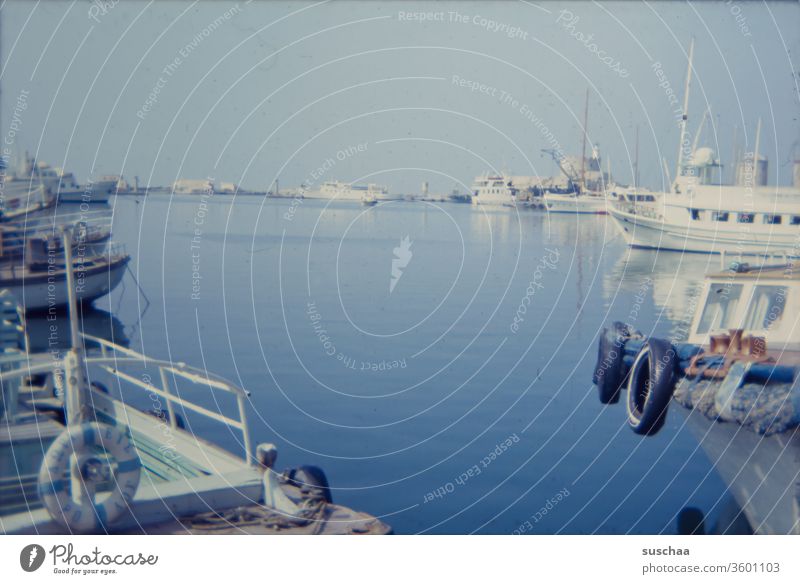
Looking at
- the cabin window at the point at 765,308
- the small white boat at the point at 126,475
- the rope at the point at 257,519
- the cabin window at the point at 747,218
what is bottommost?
the rope at the point at 257,519

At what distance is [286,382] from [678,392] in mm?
3929

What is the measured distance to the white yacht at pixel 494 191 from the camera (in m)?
7.60

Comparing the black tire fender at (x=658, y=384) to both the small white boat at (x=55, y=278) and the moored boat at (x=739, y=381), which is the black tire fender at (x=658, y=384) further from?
the small white boat at (x=55, y=278)

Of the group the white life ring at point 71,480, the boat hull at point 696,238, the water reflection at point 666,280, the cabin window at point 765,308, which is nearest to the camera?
the white life ring at point 71,480

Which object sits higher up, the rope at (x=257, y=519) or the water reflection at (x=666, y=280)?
the water reflection at (x=666, y=280)

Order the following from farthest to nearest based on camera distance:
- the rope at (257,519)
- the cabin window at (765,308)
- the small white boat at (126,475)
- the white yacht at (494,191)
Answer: the white yacht at (494,191) < the cabin window at (765,308) < the rope at (257,519) < the small white boat at (126,475)

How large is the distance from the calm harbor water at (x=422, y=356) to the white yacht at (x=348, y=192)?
134mm

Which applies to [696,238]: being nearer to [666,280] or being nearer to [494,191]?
[666,280]

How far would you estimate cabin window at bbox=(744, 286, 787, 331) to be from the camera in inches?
267

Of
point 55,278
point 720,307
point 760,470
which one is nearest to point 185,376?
point 55,278

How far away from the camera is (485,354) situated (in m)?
9.26

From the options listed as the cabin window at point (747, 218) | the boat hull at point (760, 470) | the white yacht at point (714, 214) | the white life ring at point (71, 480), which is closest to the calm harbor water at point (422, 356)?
the boat hull at point (760, 470)
